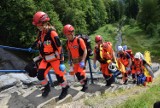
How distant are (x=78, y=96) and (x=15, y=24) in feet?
69.3

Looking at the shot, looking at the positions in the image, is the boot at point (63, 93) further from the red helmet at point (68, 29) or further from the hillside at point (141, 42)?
the hillside at point (141, 42)

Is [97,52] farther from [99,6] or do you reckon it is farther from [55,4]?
[99,6]

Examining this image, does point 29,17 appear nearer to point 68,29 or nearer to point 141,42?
point 68,29

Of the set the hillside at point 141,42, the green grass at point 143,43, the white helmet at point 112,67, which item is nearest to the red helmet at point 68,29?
the white helmet at point 112,67

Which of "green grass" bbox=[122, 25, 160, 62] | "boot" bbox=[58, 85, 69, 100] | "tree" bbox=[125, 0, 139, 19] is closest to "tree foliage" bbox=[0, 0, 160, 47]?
"green grass" bbox=[122, 25, 160, 62]

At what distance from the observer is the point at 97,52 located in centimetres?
1046

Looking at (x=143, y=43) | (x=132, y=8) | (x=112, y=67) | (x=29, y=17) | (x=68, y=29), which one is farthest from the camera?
(x=132, y=8)

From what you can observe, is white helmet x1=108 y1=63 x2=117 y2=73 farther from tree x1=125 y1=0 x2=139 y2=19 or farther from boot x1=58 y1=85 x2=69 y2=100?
tree x1=125 y1=0 x2=139 y2=19

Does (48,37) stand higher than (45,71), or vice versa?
(48,37)

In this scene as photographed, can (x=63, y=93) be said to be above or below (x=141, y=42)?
above

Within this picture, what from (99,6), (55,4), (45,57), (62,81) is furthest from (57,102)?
(99,6)

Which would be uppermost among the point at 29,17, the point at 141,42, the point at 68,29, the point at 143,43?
the point at 29,17

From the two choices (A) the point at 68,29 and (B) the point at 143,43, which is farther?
(B) the point at 143,43

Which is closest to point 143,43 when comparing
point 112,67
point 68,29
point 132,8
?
point 112,67
